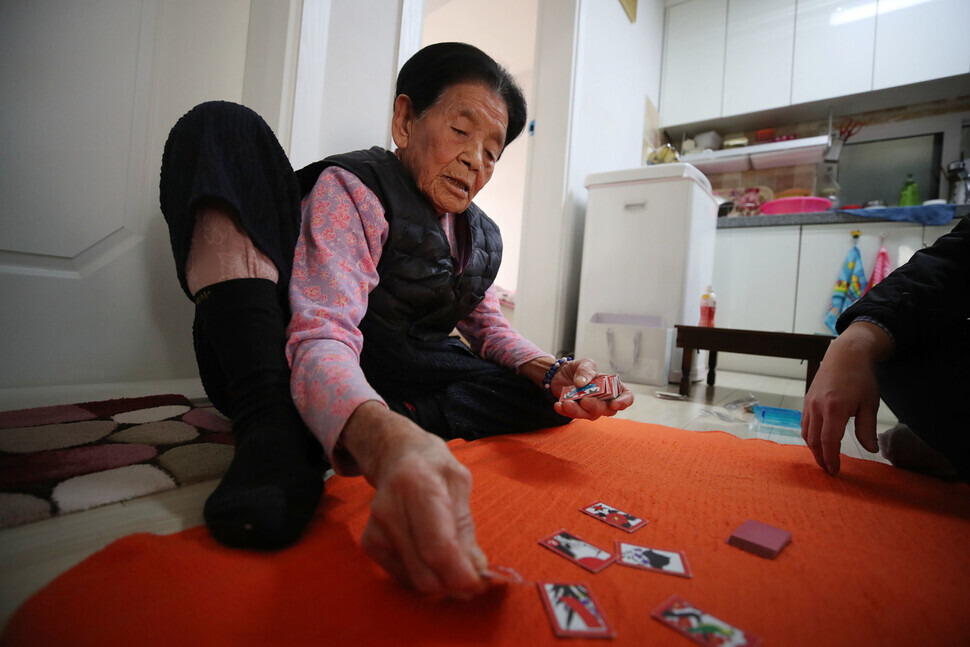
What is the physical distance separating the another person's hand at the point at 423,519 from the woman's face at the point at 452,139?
556mm

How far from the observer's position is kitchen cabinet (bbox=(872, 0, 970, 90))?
271cm

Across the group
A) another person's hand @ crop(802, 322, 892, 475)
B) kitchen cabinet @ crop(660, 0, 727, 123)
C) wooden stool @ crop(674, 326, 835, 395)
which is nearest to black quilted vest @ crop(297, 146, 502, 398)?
another person's hand @ crop(802, 322, 892, 475)

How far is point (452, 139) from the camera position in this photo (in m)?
0.86

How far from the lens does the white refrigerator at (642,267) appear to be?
7.15 ft

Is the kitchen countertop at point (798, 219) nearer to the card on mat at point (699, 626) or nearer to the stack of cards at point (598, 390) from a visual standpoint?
Answer: the stack of cards at point (598, 390)

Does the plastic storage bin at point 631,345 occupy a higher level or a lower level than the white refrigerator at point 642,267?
lower

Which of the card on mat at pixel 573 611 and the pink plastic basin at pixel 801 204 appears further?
the pink plastic basin at pixel 801 204

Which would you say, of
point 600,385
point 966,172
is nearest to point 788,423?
point 600,385

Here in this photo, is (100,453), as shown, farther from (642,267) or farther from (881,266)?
(881,266)

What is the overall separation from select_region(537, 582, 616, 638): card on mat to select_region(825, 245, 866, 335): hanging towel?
2.88 metres

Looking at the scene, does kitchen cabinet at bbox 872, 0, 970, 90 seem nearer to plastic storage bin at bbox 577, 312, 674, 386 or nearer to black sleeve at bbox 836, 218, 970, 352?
plastic storage bin at bbox 577, 312, 674, 386

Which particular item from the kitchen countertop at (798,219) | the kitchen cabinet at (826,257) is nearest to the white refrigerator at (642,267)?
the kitchen countertop at (798,219)

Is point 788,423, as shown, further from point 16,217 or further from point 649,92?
point 649,92

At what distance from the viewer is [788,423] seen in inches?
55.0
